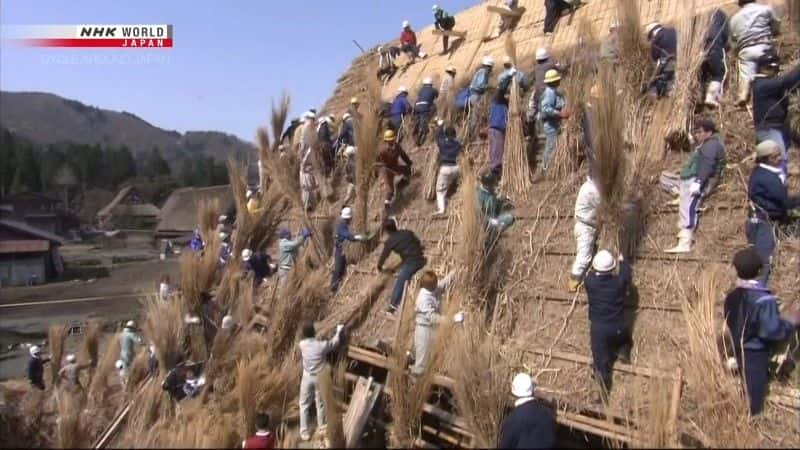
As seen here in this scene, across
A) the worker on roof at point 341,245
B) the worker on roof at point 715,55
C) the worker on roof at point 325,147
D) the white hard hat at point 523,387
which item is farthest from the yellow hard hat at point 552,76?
the worker on roof at point 325,147

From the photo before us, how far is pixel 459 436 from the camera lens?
414cm

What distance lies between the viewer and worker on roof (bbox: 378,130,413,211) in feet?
23.2

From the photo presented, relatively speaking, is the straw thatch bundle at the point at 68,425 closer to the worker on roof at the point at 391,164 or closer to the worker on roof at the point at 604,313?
the worker on roof at the point at 604,313

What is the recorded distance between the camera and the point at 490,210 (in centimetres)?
537

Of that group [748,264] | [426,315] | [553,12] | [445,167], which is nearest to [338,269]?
[445,167]

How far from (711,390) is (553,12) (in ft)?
20.4

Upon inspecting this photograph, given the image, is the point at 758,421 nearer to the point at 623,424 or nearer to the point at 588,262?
the point at 623,424

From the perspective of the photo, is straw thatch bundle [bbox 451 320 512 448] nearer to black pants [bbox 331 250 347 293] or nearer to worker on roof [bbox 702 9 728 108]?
black pants [bbox 331 250 347 293]

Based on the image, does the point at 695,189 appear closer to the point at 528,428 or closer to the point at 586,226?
the point at 586,226

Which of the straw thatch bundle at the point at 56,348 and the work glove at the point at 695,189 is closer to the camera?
the work glove at the point at 695,189

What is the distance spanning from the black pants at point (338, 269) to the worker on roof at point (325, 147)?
2392 millimetres

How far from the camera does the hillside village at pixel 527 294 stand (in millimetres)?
3514

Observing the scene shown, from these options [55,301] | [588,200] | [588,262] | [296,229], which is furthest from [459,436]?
[55,301]

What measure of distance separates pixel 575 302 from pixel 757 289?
1.45 meters
